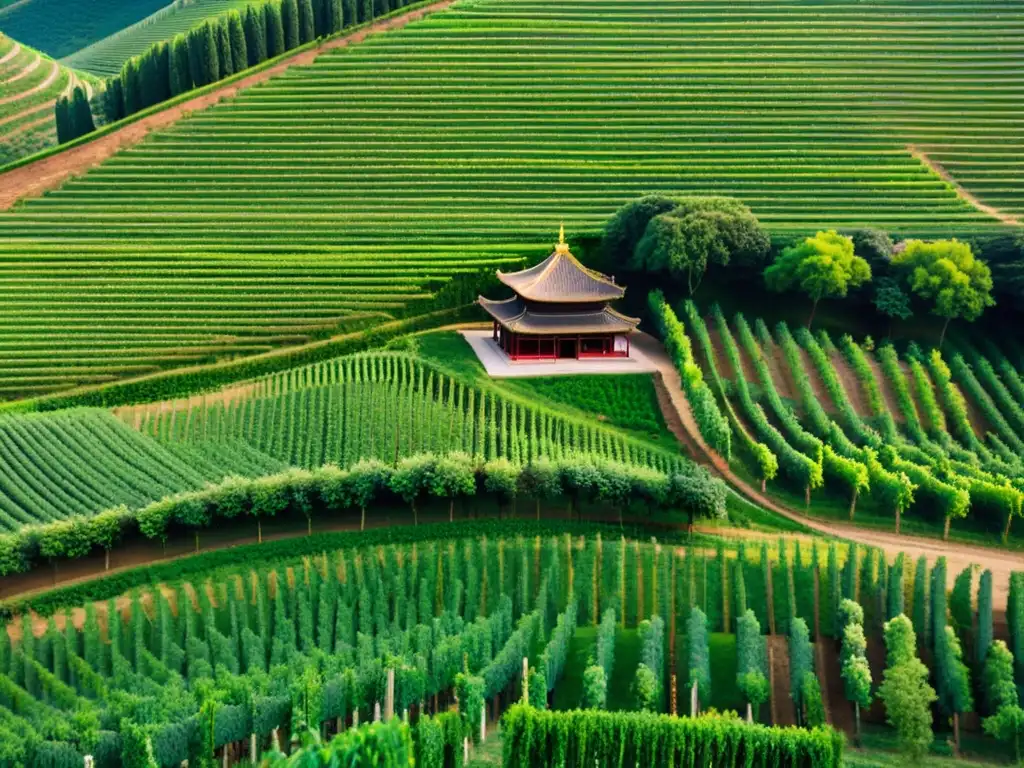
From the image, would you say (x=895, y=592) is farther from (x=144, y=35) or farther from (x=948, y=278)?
(x=144, y=35)

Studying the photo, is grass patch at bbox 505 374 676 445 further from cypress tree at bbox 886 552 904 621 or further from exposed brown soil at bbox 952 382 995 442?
cypress tree at bbox 886 552 904 621

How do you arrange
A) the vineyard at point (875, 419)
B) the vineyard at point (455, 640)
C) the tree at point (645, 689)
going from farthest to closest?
the vineyard at point (875, 419), the tree at point (645, 689), the vineyard at point (455, 640)

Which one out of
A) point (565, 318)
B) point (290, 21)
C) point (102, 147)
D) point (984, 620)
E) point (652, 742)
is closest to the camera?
point (652, 742)

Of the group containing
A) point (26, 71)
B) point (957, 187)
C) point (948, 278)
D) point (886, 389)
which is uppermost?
point (26, 71)

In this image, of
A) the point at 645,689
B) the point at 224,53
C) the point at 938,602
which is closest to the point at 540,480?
the point at 938,602

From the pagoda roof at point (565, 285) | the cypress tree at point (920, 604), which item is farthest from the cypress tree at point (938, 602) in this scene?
the pagoda roof at point (565, 285)

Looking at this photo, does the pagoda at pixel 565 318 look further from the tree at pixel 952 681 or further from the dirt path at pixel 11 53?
the dirt path at pixel 11 53

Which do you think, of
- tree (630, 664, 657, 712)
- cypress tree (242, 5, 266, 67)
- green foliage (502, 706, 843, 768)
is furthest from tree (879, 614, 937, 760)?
cypress tree (242, 5, 266, 67)
